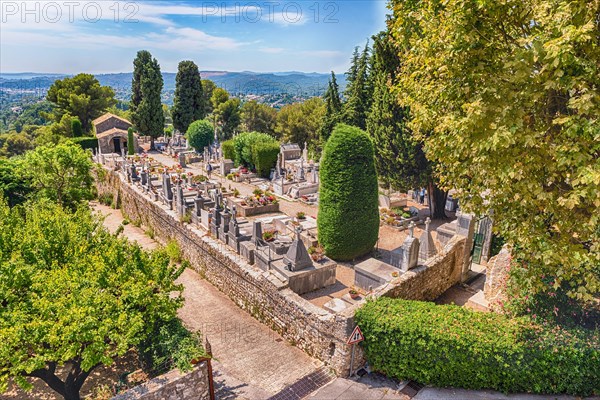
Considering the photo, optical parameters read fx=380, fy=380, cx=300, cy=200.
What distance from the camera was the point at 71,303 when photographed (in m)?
7.18

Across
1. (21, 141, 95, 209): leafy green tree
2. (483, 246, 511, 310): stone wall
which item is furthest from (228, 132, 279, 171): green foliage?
(483, 246, 511, 310): stone wall

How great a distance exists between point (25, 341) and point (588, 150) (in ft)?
33.6

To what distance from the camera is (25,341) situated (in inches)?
263

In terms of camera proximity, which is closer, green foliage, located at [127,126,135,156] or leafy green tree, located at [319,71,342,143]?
leafy green tree, located at [319,71,342,143]

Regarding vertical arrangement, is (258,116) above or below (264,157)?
above

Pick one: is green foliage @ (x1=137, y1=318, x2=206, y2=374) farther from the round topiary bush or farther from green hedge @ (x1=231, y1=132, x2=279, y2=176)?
green hedge @ (x1=231, y1=132, x2=279, y2=176)

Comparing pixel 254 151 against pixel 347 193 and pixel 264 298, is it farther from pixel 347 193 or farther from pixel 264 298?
pixel 264 298

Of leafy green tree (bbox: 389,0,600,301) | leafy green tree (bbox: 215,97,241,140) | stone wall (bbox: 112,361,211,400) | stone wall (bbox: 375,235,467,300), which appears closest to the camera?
leafy green tree (bbox: 389,0,600,301)

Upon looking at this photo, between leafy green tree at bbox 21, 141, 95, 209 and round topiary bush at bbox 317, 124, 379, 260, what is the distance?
12.3 meters

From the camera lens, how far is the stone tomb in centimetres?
1240

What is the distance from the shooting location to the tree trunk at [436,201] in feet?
62.6

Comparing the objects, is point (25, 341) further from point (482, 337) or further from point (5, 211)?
point (482, 337)

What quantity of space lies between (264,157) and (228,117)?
999 inches

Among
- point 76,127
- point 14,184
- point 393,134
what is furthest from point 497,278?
point 76,127
